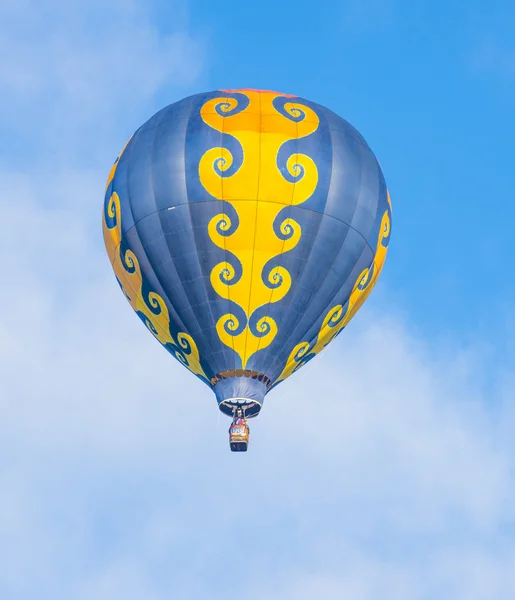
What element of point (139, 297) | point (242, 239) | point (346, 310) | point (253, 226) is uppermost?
point (253, 226)

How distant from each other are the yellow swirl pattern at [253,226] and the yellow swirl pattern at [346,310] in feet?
3.40

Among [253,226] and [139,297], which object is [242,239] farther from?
[139,297]

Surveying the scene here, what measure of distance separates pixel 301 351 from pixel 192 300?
257 centimetres

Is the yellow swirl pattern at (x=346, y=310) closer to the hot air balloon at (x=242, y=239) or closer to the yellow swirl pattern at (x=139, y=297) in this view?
the hot air balloon at (x=242, y=239)

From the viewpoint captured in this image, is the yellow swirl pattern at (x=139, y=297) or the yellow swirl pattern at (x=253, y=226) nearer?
the yellow swirl pattern at (x=253, y=226)

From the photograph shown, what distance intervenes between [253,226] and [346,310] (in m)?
2.94

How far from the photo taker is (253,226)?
119 ft

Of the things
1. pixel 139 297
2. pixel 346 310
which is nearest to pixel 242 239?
pixel 139 297

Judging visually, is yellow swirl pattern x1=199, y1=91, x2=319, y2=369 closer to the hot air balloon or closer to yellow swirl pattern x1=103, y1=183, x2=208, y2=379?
the hot air balloon

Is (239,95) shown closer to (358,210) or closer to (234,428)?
(358,210)

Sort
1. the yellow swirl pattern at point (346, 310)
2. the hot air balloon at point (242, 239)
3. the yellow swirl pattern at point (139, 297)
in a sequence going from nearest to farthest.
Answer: the hot air balloon at point (242, 239) → the yellow swirl pattern at point (139, 297) → the yellow swirl pattern at point (346, 310)

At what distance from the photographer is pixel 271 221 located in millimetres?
36250

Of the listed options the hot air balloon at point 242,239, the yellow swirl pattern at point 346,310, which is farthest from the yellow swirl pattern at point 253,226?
the yellow swirl pattern at point 346,310

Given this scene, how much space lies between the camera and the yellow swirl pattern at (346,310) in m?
37.2
